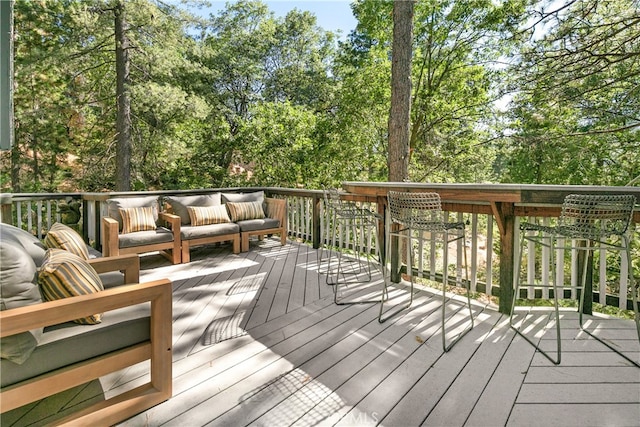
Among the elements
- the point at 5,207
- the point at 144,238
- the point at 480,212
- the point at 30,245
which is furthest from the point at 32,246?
the point at 480,212

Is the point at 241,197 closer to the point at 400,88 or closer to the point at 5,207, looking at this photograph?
the point at 5,207

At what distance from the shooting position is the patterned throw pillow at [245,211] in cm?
518

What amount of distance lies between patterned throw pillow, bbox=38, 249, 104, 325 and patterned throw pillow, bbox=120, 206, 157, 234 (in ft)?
8.81

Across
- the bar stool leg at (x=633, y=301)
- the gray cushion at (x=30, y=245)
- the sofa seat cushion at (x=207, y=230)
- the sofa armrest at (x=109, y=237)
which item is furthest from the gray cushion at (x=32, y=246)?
the bar stool leg at (x=633, y=301)

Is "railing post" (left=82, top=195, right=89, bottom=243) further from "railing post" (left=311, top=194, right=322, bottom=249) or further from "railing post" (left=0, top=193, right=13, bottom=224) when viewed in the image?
"railing post" (left=311, top=194, right=322, bottom=249)

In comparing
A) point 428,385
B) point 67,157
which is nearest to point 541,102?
point 428,385

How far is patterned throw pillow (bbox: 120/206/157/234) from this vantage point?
13.7 ft

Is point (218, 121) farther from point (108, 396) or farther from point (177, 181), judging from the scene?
point (108, 396)

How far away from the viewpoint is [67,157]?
33.7 ft

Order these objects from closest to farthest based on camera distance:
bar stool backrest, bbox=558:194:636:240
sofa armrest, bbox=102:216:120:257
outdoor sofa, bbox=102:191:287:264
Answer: bar stool backrest, bbox=558:194:636:240
sofa armrest, bbox=102:216:120:257
outdoor sofa, bbox=102:191:287:264

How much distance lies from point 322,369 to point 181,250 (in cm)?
311

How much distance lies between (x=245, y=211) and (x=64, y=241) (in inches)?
122

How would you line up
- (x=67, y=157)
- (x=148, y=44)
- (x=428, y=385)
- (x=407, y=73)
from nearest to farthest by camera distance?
(x=428, y=385)
(x=407, y=73)
(x=148, y=44)
(x=67, y=157)

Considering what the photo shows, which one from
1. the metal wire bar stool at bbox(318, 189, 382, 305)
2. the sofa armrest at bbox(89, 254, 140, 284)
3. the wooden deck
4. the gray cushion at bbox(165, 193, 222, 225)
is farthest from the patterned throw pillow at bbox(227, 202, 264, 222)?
the sofa armrest at bbox(89, 254, 140, 284)
